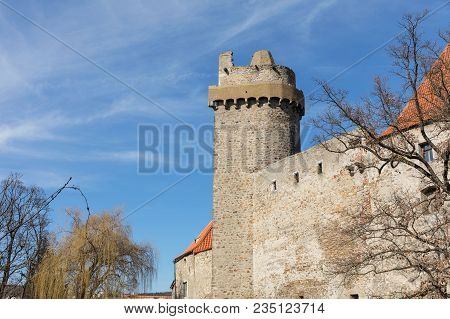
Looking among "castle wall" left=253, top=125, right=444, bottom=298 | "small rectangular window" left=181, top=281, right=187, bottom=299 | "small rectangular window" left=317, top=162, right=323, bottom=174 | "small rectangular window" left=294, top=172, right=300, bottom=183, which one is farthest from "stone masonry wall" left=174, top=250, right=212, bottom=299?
"small rectangular window" left=317, top=162, right=323, bottom=174

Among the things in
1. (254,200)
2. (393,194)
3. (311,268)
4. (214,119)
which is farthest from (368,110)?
(214,119)

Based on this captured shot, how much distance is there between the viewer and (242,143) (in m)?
21.1

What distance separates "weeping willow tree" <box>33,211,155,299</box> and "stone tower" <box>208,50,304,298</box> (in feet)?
13.1

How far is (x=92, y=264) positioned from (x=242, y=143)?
719cm

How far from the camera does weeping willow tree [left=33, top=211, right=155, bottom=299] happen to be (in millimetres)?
17391

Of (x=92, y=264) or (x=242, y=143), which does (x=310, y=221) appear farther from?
(x=92, y=264)

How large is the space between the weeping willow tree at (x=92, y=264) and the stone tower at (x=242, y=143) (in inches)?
157

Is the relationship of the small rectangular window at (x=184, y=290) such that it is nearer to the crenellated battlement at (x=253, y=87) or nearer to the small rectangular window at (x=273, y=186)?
the small rectangular window at (x=273, y=186)

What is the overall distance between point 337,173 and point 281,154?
497cm

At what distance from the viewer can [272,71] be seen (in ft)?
71.6

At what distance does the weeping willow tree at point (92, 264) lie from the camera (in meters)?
17.4
